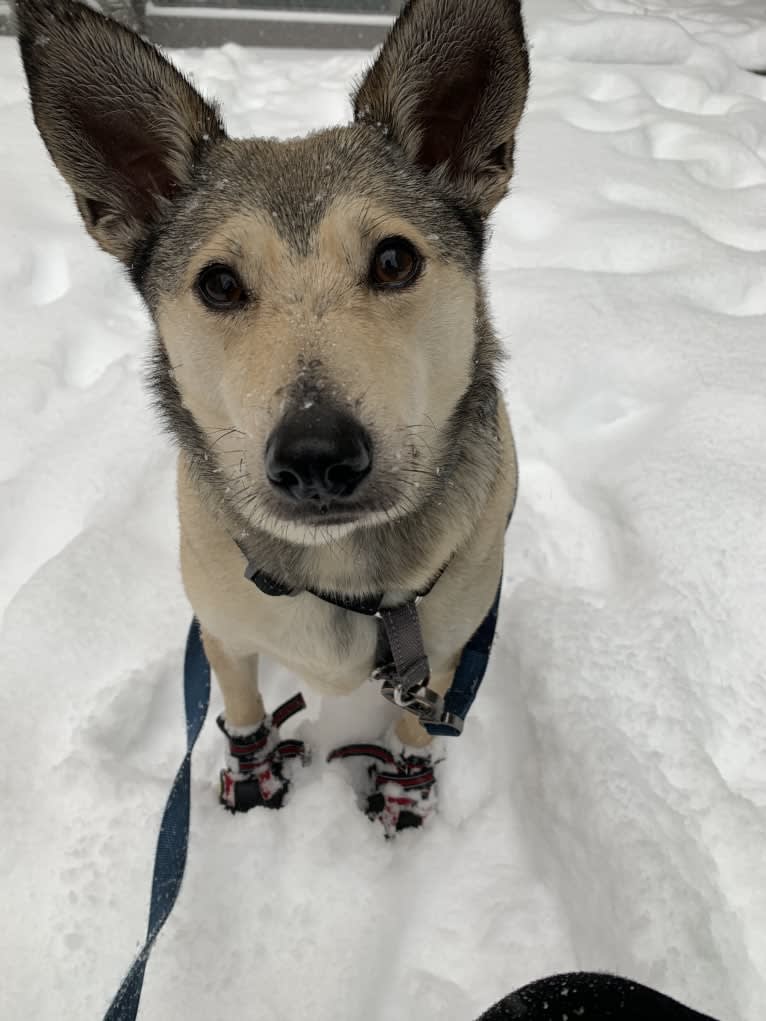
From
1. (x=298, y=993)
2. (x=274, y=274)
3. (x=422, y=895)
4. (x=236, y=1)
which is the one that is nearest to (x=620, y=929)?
(x=422, y=895)

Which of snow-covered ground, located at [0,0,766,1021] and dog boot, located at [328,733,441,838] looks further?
dog boot, located at [328,733,441,838]

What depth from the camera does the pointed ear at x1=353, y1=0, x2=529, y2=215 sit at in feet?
4.65

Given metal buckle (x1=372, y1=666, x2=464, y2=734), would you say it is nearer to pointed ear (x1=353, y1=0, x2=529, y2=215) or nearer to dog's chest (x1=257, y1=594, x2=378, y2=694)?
dog's chest (x1=257, y1=594, x2=378, y2=694)

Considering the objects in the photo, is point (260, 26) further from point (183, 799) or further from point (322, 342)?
point (183, 799)

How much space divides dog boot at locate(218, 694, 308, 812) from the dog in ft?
1.14

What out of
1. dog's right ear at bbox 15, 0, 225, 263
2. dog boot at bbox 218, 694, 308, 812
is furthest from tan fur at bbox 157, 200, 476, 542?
dog boot at bbox 218, 694, 308, 812

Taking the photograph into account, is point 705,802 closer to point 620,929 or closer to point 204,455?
point 620,929

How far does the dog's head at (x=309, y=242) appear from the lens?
3.81ft

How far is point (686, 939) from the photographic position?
1.65 metres

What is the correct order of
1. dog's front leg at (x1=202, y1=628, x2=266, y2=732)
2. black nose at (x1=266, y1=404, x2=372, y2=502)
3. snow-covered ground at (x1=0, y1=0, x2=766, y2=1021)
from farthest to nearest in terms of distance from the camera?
dog's front leg at (x1=202, y1=628, x2=266, y2=732), snow-covered ground at (x1=0, y1=0, x2=766, y2=1021), black nose at (x1=266, y1=404, x2=372, y2=502)

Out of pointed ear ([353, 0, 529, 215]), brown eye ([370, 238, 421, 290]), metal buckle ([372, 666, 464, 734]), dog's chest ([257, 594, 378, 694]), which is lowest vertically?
metal buckle ([372, 666, 464, 734])

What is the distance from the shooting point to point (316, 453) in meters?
1.06

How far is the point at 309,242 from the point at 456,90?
0.63 m

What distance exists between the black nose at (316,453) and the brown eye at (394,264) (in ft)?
1.49
